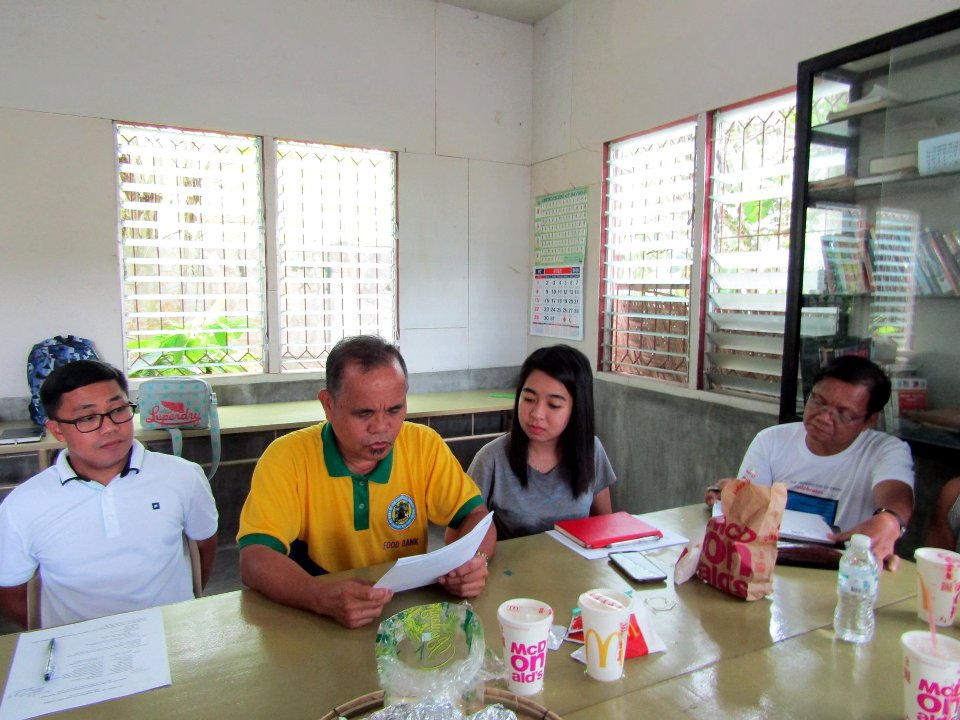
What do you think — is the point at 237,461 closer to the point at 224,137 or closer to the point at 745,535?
the point at 224,137

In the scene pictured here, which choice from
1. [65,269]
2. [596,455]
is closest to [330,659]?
[596,455]

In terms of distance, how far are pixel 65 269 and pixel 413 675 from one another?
3.24 metres

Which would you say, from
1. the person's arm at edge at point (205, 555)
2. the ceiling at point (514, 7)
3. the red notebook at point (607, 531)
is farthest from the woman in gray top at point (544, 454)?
the ceiling at point (514, 7)

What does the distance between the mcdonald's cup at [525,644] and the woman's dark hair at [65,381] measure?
1.28m

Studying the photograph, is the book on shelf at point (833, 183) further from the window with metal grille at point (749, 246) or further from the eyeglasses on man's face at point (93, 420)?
the eyeglasses on man's face at point (93, 420)

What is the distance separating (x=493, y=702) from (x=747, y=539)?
2.33ft

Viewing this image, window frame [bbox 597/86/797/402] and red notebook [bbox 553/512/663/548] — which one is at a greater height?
window frame [bbox 597/86/797/402]

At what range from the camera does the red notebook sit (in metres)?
1.69

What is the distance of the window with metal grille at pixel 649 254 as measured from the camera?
330 centimetres

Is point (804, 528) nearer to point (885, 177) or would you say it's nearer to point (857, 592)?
point (857, 592)

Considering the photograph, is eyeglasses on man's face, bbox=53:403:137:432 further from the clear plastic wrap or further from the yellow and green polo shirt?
the clear plastic wrap

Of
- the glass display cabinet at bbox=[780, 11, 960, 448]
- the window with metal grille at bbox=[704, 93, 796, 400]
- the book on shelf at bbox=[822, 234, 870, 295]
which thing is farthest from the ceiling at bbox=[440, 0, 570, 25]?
the book on shelf at bbox=[822, 234, 870, 295]

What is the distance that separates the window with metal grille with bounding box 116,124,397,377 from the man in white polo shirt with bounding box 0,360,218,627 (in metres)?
1.95

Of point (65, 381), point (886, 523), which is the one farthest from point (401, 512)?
point (886, 523)
